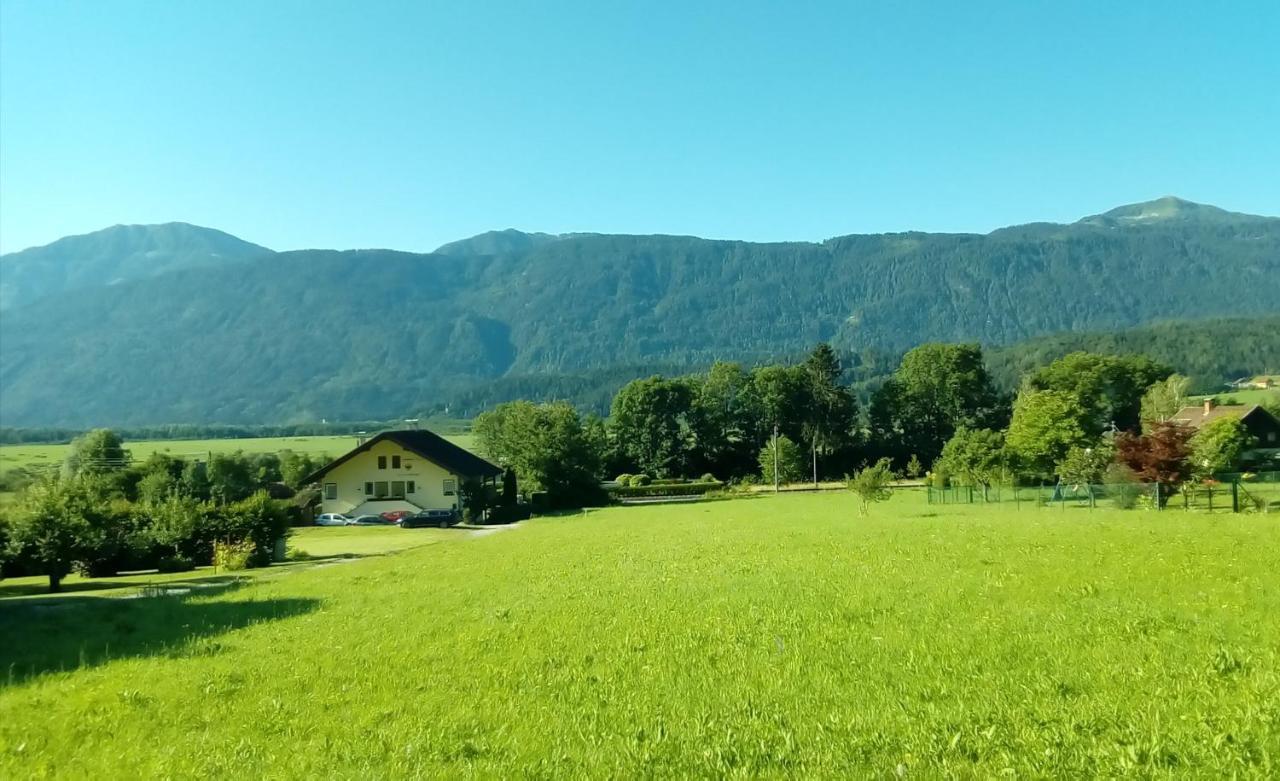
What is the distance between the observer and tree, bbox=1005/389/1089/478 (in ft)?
191

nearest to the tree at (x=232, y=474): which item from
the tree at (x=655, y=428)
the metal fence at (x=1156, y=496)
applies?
the tree at (x=655, y=428)

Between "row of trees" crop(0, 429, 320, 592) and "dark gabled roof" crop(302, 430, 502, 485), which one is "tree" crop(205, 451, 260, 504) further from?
"dark gabled roof" crop(302, 430, 502, 485)

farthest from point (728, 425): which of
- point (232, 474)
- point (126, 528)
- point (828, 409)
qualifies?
point (126, 528)

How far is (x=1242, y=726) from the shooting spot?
7.07m

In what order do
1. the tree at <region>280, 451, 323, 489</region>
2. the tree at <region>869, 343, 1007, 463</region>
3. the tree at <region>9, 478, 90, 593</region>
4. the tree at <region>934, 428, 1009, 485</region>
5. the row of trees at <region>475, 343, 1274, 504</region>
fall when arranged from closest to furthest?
1. the tree at <region>9, 478, 90, 593</region>
2. the tree at <region>934, 428, 1009, 485</region>
3. the tree at <region>280, 451, 323, 489</region>
4. the row of trees at <region>475, 343, 1274, 504</region>
5. the tree at <region>869, 343, 1007, 463</region>

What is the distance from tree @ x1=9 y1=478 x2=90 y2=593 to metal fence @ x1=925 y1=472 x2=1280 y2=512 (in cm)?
4013

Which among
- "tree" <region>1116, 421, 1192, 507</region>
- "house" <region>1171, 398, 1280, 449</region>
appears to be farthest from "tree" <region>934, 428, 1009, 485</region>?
"house" <region>1171, 398, 1280, 449</region>

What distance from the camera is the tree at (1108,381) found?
99787 millimetres

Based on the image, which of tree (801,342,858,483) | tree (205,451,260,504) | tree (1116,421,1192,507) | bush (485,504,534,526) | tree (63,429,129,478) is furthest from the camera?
tree (801,342,858,483)

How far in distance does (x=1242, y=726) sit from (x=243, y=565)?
35.9 m

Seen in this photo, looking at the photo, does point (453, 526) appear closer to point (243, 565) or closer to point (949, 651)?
point (243, 565)

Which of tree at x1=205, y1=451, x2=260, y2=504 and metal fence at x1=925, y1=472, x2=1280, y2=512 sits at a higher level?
tree at x1=205, y1=451, x2=260, y2=504

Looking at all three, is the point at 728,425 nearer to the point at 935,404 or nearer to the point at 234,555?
the point at 935,404

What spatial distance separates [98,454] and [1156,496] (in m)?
71.7
